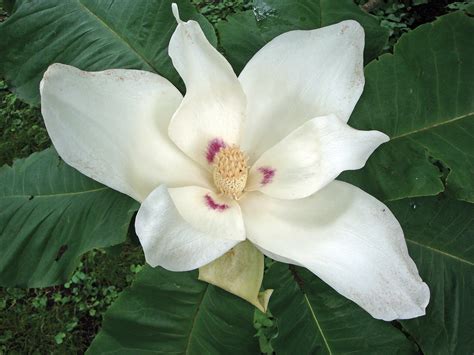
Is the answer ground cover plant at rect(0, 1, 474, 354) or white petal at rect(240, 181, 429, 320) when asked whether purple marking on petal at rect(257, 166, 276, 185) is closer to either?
white petal at rect(240, 181, 429, 320)

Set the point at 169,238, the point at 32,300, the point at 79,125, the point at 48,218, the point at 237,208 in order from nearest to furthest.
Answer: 1. the point at 169,238
2. the point at 79,125
3. the point at 237,208
4. the point at 48,218
5. the point at 32,300

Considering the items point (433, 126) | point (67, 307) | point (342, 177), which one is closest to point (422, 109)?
point (433, 126)

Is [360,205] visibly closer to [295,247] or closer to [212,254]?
[295,247]

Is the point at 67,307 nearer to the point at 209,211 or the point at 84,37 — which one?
the point at 84,37

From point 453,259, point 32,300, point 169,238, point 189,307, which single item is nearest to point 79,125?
point 169,238

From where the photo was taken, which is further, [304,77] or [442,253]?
[442,253]

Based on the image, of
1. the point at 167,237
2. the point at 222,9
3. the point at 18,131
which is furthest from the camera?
the point at 222,9
